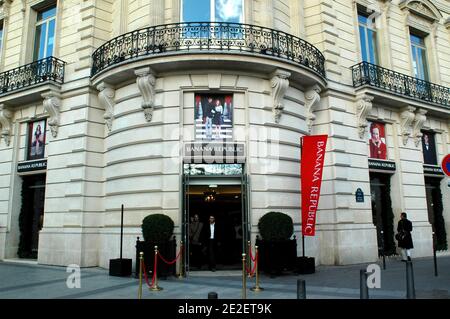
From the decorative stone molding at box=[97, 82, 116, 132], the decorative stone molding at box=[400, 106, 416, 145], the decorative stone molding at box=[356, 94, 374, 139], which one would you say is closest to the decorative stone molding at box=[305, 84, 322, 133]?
the decorative stone molding at box=[356, 94, 374, 139]

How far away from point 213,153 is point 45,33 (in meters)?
11.0

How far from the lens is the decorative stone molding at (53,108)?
51.6 ft

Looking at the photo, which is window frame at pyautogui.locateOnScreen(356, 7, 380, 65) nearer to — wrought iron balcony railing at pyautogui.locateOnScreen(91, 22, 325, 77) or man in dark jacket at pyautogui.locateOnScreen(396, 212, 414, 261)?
wrought iron balcony railing at pyautogui.locateOnScreen(91, 22, 325, 77)

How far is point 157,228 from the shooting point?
38.1 ft

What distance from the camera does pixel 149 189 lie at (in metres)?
13.0

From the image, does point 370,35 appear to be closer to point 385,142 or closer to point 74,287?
point 385,142

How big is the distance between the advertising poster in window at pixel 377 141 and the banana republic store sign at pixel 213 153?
7.10 m

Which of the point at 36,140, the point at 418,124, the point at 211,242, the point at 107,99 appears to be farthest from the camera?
the point at 418,124

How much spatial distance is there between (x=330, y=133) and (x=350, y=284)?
6.87 metres

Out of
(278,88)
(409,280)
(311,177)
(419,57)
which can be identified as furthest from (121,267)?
(419,57)

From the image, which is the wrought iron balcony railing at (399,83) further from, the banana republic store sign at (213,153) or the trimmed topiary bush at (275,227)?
the trimmed topiary bush at (275,227)

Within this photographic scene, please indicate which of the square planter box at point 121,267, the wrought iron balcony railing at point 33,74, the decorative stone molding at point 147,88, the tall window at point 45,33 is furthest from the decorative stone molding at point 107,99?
the square planter box at point 121,267

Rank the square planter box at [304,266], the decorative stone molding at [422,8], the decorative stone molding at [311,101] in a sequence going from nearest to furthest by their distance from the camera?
the square planter box at [304,266] < the decorative stone molding at [311,101] < the decorative stone molding at [422,8]

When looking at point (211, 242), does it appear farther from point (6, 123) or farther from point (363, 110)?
point (6, 123)
